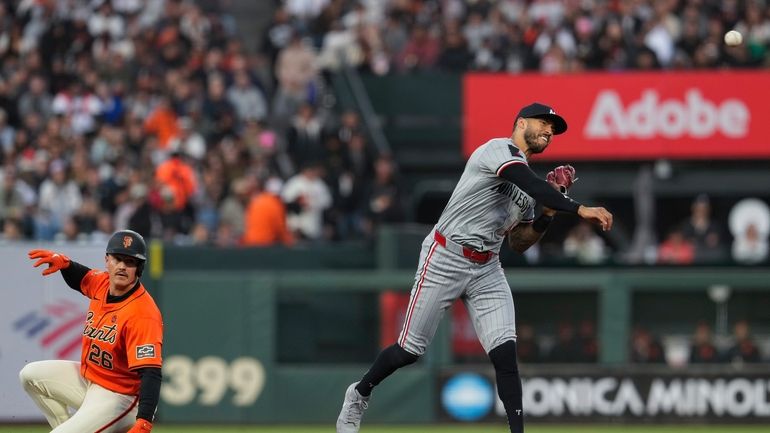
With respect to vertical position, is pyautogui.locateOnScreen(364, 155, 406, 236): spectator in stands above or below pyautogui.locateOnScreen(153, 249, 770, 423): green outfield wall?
above

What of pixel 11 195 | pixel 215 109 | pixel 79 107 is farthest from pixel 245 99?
pixel 11 195

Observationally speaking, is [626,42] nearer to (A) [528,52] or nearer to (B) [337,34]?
(A) [528,52]

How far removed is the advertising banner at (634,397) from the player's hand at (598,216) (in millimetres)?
6501

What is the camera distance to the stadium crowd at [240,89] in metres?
17.0

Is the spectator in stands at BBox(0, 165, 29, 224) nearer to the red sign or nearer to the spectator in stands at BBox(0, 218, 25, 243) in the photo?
the spectator in stands at BBox(0, 218, 25, 243)

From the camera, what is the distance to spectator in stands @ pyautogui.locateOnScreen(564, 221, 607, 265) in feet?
53.1

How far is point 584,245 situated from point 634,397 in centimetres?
283

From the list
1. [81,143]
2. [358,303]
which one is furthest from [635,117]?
[81,143]

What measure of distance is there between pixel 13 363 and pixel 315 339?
3.46m

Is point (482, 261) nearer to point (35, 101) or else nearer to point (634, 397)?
point (634, 397)

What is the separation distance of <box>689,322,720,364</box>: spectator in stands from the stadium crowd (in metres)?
2.60

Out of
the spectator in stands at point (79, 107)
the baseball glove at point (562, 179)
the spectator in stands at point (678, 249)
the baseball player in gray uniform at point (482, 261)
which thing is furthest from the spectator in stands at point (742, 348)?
the spectator in stands at point (79, 107)

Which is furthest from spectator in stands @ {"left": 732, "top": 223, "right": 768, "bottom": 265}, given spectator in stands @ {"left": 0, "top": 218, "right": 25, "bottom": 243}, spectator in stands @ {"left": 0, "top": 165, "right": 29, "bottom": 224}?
spectator in stands @ {"left": 0, "top": 165, "right": 29, "bottom": 224}

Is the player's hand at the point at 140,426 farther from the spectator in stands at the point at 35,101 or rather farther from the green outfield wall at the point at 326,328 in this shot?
the spectator in stands at the point at 35,101
